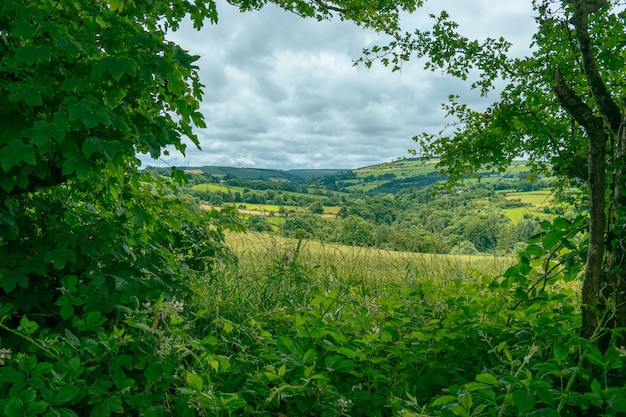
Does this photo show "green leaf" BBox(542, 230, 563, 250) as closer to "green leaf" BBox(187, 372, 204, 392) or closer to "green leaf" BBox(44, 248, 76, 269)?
"green leaf" BBox(187, 372, 204, 392)

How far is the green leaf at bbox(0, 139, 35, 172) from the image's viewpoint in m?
1.96

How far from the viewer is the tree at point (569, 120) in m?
2.21

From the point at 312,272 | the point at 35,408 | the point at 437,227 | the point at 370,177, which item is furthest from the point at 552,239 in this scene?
the point at 370,177

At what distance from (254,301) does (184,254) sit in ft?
2.68

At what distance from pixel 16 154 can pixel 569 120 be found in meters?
3.79

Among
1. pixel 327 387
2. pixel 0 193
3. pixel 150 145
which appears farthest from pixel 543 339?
pixel 0 193

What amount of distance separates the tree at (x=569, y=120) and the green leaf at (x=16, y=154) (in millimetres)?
2648

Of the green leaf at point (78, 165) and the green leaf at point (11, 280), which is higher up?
the green leaf at point (78, 165)

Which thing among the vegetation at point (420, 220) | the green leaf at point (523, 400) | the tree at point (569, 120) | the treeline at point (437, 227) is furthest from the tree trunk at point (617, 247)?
the treeline at point (437, 227)

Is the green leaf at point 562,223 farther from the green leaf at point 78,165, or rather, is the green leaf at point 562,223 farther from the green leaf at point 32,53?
the green leaf at point 32,53

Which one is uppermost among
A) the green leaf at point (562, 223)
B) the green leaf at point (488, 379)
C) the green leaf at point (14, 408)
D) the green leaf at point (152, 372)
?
the green leaf at point (562, 223)

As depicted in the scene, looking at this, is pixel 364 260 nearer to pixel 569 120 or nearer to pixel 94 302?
pixel 569 120

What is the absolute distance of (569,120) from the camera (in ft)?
11.2

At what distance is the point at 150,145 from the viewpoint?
239 cm
